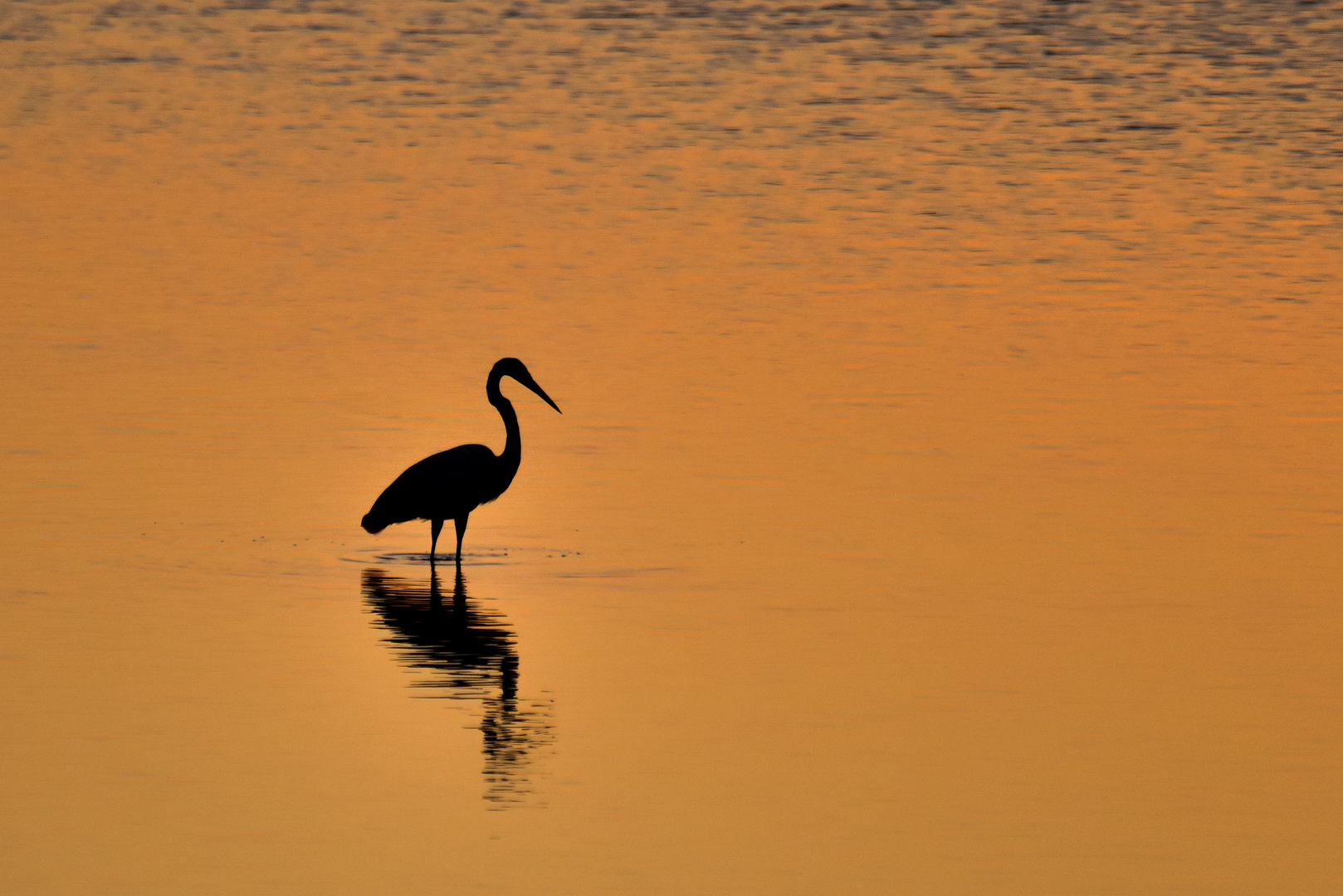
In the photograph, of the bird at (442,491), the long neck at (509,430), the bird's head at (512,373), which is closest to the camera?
the bird at (442,491)

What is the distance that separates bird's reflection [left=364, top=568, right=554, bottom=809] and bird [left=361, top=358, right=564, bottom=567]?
0.58 metres

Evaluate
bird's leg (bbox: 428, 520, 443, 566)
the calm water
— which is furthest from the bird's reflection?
bird's leg (bbox: 428, 520, 443, 566)

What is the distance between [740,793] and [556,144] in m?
24.5

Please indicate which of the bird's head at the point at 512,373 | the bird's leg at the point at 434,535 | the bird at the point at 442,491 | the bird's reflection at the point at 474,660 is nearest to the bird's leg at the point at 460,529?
the bird at the point at 442,491

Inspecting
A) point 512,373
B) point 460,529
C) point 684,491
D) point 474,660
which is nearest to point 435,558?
point 460,529

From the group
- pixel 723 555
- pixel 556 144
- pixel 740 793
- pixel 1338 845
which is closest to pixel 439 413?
pixel 723 555

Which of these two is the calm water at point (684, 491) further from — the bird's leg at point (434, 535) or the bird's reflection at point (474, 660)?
the bird's leg at point (434, 535)

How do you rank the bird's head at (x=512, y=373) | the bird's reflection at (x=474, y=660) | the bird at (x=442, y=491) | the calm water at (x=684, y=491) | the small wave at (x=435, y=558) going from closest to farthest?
the calm water at (x=684, y=491) → the bird's reflection at (x=474, y=660) → the small wave at (x=435, y=558) → the bird at (x=442, y=491) → the bird's head at (x=512, y=373)

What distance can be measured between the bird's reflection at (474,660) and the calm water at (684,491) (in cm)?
5

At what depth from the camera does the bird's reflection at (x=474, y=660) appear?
11312mm

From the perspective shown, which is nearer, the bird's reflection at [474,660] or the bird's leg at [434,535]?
the bird's reflection at [474,660]

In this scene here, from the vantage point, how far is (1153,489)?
57.3ft

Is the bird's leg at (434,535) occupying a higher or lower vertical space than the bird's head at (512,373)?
lower

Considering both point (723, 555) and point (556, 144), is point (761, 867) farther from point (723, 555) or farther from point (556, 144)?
point (556, 144)
